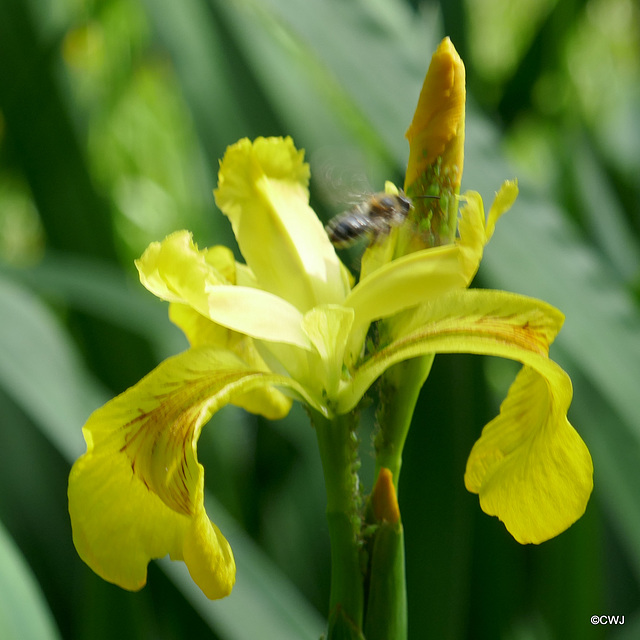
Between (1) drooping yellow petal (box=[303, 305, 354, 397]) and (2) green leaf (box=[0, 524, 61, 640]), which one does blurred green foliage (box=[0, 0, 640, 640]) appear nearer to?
(2) green leaf (box=[0, 524, 61, 640])

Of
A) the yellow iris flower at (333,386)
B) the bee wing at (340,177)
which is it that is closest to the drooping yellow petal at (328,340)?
the yellow iris flower at (333,386)

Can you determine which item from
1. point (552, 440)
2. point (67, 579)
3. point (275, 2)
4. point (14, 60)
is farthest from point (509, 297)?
point (14, 60)

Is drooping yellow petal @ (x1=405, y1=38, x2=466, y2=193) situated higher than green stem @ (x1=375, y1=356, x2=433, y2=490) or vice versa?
drooping yellow petal @ (x1=405, y1=38, x2=466, y2=193)

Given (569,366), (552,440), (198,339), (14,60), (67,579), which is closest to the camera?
(552,440)

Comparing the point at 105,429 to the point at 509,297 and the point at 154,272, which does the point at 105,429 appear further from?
the point at 509,297

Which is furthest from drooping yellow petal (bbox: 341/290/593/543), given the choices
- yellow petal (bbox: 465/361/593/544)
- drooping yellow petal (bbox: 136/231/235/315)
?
drooping yellow petal (bbox: 136/231/235/315)

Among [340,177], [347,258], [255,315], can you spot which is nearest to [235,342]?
[255,315]

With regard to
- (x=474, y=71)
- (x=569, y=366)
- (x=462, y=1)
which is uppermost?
(x=462, y=1)
